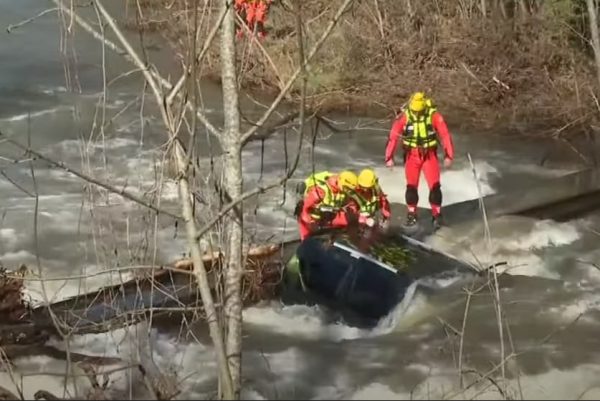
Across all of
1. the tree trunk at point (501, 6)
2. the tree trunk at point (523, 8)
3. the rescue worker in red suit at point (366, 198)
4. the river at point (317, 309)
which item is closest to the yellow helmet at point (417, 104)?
the river at point (317, 309)

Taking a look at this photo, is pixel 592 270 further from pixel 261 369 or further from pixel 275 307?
pixel 261 369

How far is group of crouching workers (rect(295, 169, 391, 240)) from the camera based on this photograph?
24.4 feet

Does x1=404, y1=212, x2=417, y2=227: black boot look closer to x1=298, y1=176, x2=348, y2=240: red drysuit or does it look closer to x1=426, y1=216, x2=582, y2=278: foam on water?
x1=426, y1=216, x2=582, y2=278: foam on water

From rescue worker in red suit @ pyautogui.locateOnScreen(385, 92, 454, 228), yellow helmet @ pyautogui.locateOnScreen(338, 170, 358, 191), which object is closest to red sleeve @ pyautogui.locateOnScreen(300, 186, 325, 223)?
yellow helmet @ pyautogui.locateOnScreen(338, 170, 358, 191)

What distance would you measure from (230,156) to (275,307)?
3645mm

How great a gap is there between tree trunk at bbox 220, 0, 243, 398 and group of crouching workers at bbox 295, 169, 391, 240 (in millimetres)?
3423

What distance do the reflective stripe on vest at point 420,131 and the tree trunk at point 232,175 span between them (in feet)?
15.2

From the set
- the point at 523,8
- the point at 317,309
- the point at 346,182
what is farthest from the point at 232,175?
the point at 523,8

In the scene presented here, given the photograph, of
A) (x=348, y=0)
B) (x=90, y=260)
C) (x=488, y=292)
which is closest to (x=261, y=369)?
(x=488, y=292)

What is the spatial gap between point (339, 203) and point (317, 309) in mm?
905

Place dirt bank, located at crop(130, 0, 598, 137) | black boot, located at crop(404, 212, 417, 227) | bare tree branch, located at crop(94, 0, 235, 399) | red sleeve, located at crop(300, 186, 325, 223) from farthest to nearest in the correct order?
dirt bank, located at crop(130, 0, 598, 137) → black boot, located at crop(404, 212, 417, 227) → red sleeve, located at crop(300, 186, 325, 223) → bare tree branch, located at crop(94, 0, 235, 399)

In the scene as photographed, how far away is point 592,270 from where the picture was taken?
325 inches

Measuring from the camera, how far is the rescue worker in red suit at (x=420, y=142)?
27.6 feet

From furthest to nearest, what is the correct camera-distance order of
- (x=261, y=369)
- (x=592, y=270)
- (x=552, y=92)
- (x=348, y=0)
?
1. (x=552, y=92)
2. (x=592, y=270)
3. (x=261, y=369)
4. (x=348, y=0)
